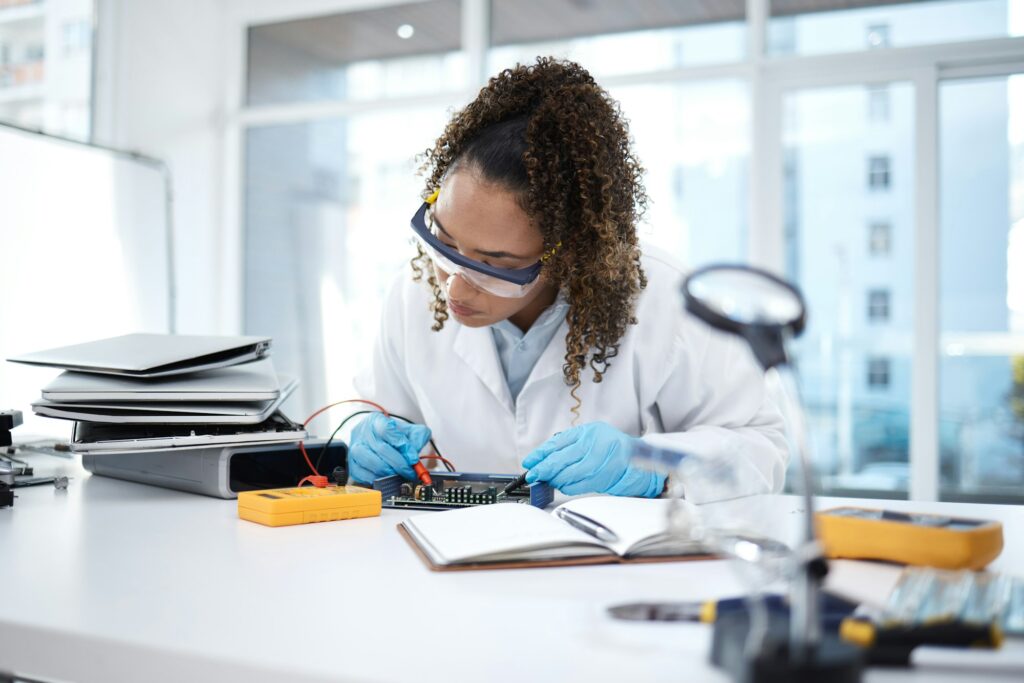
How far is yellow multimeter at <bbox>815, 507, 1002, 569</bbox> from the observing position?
29.2 inches

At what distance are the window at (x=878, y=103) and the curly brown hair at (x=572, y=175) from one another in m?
2.37

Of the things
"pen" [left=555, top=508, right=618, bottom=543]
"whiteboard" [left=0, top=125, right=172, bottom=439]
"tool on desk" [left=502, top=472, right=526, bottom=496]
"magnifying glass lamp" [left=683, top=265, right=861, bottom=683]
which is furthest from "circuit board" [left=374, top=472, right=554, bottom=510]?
"whiteboard" [left=0, top=125, right=172, bottom=439]

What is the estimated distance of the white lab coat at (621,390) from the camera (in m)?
1.43

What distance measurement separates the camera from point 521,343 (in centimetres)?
153

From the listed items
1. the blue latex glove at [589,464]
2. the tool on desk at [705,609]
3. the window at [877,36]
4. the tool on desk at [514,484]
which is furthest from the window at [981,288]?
the tool on desk at [705,609]

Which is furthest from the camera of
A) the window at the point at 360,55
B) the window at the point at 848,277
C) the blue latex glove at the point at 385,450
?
the window at the point at 360,55

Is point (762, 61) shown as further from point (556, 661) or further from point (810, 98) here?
point (556, 661)

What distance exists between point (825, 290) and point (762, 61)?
3.36ft

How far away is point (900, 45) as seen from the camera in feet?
10.9

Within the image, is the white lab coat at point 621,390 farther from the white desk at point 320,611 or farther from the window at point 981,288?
the window at point 981,288

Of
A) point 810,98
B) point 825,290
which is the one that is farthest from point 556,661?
point 810,98

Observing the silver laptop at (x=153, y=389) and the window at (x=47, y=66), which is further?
the window at (x=47, y=66)

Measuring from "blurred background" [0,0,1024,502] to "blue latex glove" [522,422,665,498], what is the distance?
173cm

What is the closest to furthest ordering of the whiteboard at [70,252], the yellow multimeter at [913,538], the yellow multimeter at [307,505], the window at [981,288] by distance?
1. the yellow multimeter at [913,538]
2. the yellow multimeter at [307,505]
3. the whiteboard at [70,252]
4. the window at [981,288]
